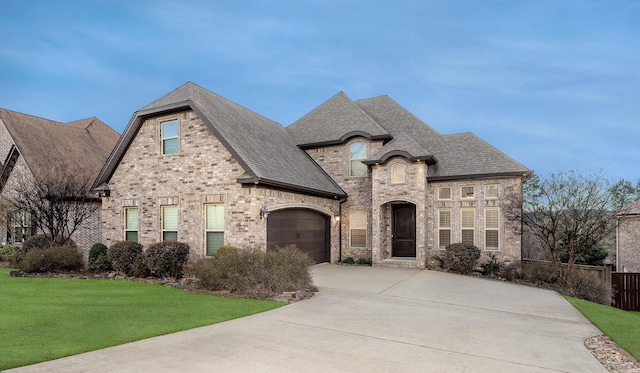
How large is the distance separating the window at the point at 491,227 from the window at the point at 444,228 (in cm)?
149

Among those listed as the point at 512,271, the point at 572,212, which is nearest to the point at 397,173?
the point at 512,271

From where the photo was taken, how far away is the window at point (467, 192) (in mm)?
16234

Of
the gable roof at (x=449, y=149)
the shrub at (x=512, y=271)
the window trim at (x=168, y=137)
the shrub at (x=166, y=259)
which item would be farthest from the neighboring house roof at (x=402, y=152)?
the shrub at (x=166, y=259)

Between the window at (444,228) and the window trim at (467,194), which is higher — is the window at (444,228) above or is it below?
below

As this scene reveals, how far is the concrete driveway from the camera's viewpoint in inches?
192

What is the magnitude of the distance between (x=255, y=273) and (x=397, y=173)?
8.80 m

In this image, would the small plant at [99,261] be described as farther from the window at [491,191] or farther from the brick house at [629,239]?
the brick house at [629,239]

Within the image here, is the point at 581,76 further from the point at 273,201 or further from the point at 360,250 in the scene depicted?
the point at 273,201

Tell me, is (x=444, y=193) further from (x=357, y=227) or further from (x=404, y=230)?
(x=357, y=227)

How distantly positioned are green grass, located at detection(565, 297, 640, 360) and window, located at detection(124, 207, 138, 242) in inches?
596

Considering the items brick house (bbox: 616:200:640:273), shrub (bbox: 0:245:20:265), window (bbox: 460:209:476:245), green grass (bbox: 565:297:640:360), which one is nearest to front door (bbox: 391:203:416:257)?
window (bbox: 460:209:476:245)

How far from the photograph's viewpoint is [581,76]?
1396 inches

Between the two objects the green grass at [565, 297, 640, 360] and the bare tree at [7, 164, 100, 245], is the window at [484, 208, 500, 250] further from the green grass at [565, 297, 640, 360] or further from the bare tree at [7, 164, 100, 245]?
the bare tree at [7, 164, 100, 245]

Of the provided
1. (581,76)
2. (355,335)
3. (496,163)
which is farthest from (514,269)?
(581,76)
